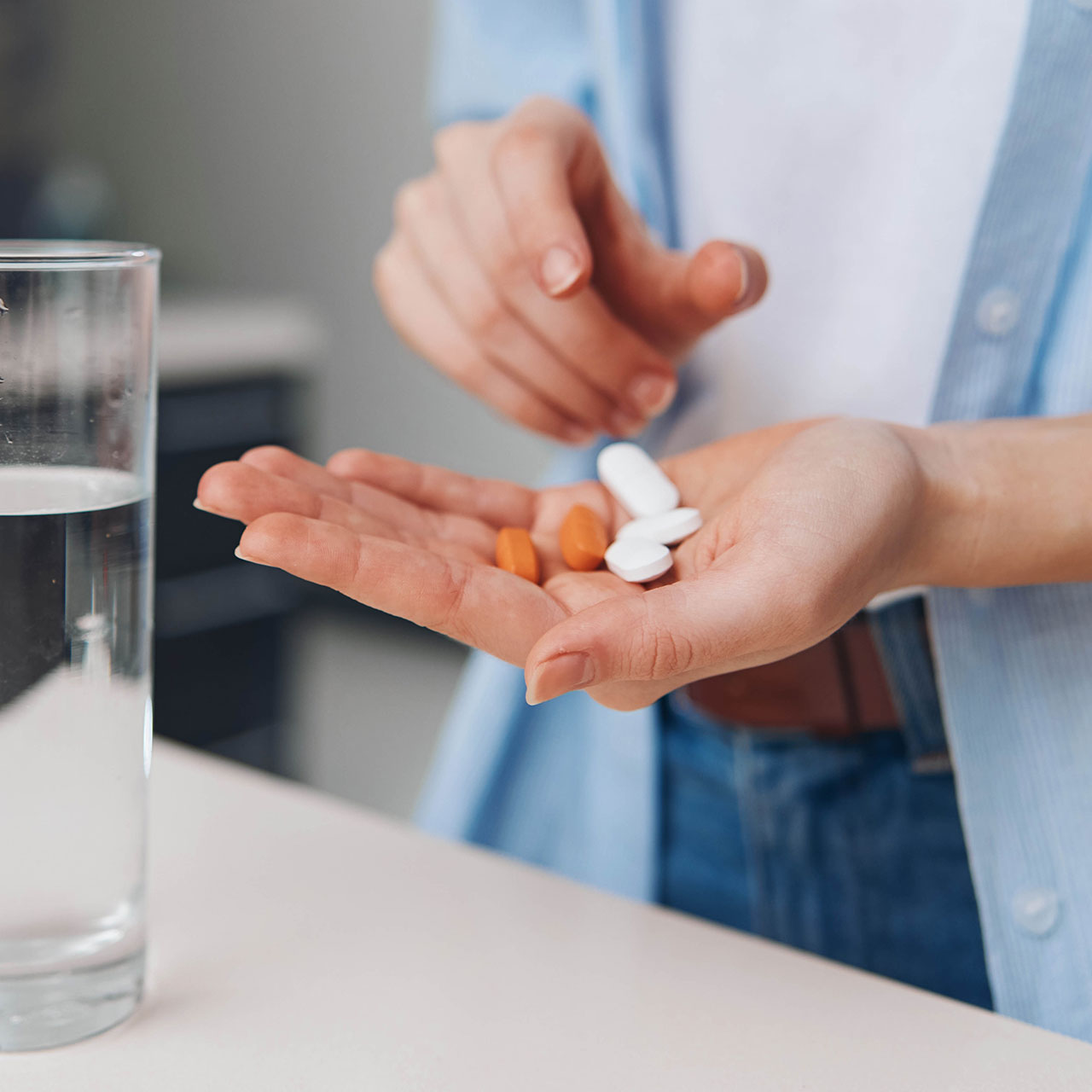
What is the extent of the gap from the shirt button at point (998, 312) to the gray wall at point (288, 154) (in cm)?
213

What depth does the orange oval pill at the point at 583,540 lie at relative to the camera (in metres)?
0.63

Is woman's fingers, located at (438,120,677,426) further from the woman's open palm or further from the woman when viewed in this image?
the woman's open palm

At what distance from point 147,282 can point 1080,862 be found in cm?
60

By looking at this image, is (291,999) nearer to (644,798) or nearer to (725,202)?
(644,798)

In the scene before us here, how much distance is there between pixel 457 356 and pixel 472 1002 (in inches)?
18.7

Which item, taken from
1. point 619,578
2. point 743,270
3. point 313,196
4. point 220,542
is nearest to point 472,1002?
point 619,578

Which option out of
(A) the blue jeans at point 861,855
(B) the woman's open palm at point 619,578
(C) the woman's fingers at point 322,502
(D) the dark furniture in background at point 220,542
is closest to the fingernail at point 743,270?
(B) the woman's open palm at point 619,578

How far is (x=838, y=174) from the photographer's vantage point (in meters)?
0.83

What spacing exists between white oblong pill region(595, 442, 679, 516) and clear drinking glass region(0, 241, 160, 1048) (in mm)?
307

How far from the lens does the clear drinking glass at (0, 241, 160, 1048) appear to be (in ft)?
1.44

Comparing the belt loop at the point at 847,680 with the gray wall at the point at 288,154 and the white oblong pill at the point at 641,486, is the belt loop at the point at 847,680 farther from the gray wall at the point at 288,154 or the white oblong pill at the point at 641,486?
the gray wall at the point at 288,154

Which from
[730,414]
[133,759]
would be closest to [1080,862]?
[730,414]

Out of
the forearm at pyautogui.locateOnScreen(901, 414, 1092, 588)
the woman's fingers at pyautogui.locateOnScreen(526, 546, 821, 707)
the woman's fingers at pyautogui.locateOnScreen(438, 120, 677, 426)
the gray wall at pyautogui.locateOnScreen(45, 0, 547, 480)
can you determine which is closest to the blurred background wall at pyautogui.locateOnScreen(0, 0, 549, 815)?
the gray wall at pyautogui.locateOnScreen(45, 0, 547, 480)

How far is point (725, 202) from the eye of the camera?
90 cm
